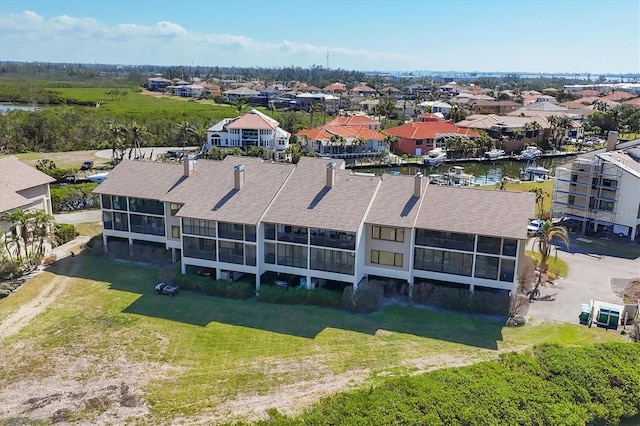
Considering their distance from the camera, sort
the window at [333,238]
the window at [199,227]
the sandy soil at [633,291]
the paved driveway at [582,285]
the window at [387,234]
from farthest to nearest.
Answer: the window at [199,227], the sandy soil at [633,291], the window at [387,234], the window at [333,238], the paved driveway at [582,285]

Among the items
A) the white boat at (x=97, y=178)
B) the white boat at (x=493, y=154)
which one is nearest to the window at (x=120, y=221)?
the white boat at (x=97, y=178)

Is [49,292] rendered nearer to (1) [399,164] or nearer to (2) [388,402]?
(2) [388,402]

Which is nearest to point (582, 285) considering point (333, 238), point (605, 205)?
point (605, 205)

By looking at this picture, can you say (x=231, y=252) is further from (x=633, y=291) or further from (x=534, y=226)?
(x=534, y=226)

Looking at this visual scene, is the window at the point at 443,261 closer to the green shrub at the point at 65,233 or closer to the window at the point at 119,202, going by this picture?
the window at the point at 119,202

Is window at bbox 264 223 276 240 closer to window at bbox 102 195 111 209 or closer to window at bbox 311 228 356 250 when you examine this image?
window at bbox 311 228 356 250
